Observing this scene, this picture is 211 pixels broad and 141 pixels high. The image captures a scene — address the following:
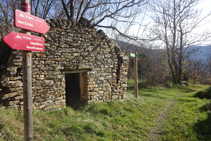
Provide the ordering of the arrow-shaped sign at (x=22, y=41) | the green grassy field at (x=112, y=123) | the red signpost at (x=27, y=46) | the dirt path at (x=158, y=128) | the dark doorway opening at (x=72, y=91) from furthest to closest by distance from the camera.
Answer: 1. the dark doorway opening at (x=72, y=91)
2. the dirt path at (x=158, y=128)
3. the green grassy field at (x=112, y=123)
4. the red signpost at (x=27, y=46)
5. the arrow-shaped sign at (x=22, y=41)

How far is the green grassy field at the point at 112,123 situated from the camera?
11.5 feet

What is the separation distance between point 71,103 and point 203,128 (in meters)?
4.63

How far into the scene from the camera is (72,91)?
22.3ft

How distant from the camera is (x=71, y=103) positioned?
5.68 meters

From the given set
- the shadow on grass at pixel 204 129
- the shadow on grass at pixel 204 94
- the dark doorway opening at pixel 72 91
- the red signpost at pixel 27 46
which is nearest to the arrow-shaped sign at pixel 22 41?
the red signpost at pixel 27 46

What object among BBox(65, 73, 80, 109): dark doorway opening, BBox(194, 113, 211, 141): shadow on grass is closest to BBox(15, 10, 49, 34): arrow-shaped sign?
BBox(65, 73, 80, 109): dark doorway opening

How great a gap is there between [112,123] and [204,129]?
288 cm

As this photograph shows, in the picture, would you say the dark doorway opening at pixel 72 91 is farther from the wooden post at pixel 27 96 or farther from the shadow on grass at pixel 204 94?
the shadow on grass at pixel 204 94

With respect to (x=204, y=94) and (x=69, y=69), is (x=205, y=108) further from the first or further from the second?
(x=69, y=69)

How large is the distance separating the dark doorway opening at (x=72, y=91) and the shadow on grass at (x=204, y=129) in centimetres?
416

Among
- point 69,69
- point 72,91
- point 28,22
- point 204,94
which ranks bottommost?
point 204,94

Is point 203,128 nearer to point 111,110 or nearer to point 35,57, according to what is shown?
point 111,110

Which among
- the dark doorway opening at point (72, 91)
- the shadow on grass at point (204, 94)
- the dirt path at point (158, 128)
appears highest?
the dark doorway opening at point (72, 91)

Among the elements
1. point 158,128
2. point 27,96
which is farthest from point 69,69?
point 158,128
